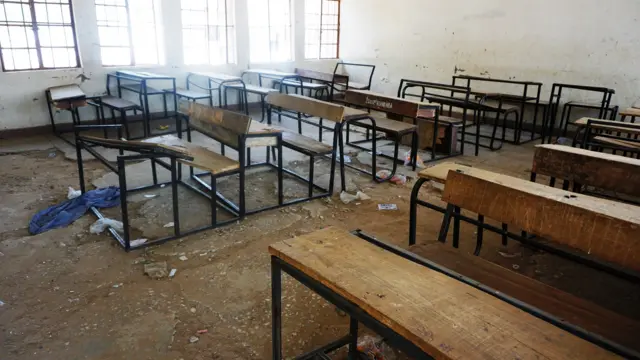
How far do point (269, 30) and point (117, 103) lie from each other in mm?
3525

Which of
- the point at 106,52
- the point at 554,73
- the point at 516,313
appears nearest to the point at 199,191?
the point at 516,313

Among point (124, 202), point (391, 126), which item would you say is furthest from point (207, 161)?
point (391, 126)

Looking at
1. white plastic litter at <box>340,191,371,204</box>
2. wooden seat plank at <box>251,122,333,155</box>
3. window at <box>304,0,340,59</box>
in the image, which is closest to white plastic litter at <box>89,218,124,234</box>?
wooden seat plank at <box>251,122,333,155</box>

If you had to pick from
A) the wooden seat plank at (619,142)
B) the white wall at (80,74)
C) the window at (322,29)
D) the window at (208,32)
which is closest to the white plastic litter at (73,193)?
the white wall at (80,74)

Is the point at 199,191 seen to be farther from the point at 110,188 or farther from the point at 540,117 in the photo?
the point at 540,117

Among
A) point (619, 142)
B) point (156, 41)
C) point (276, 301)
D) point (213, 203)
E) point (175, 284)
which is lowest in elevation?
point (175, 284)

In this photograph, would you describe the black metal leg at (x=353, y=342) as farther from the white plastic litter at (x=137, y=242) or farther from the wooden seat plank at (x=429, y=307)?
the white plastic litter at (x=137, y=242)

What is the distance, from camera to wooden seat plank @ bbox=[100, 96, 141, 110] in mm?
5340

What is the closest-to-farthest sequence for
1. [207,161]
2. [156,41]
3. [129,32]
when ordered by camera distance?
[207,161] → [129,32] → [156,41]

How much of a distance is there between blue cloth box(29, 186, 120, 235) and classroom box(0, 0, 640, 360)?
0.07 ft

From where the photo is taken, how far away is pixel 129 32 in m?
6.36

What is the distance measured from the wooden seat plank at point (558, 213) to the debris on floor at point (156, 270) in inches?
64.3

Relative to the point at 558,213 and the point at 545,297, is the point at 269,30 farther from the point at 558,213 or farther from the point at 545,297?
the point at 545,297

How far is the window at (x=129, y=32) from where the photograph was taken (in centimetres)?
613
